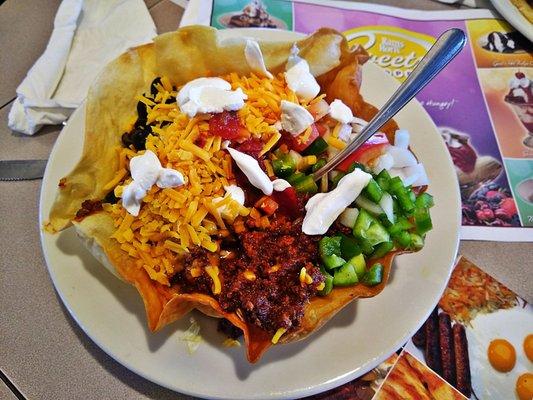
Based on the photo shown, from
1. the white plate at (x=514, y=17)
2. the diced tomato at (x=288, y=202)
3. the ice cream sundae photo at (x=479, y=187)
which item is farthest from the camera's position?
the white plate at (x=514, y=17)

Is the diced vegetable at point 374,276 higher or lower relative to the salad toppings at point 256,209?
lower

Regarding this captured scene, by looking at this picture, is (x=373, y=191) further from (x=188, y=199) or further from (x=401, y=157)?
(x=188, y=199)

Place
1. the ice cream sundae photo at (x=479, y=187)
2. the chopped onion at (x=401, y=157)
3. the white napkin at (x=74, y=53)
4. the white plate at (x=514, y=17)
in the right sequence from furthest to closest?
1. the white plate at (x=514, y=17)
2. the white napkin at (x=74, y=53)
3. the ice cream sundae photo at (x=479, y=187)
4. the chopped onion at (x=401, y=157)

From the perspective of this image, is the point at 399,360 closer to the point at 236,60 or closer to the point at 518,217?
the point at 518,217

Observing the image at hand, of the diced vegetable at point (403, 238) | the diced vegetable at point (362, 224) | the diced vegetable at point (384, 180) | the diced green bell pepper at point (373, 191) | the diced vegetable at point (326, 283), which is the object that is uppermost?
the diced green bell pepper at point (373, 191)

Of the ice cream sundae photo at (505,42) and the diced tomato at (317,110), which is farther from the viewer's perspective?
the ice cream sundae photo at (505,42)

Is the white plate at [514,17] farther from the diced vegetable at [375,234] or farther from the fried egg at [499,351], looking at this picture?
the diced vegetable at [375,234]

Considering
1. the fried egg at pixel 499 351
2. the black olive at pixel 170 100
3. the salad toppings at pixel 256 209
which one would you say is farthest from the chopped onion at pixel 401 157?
the black olive at pixel 170 100
